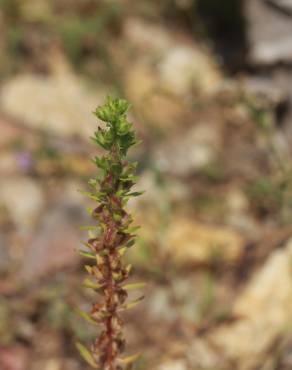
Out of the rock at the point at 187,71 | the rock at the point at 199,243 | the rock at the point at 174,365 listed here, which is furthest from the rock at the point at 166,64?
the rock at the point at 174,365

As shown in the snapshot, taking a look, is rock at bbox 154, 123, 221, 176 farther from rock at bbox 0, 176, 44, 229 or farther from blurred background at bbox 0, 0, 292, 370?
rock at bbox 0, 176, 44, 229

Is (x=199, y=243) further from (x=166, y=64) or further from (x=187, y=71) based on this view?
(x=166, y=64)

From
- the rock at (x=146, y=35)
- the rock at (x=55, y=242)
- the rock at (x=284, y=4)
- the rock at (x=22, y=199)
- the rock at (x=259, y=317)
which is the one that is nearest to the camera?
the rock at (x=259, y=317)

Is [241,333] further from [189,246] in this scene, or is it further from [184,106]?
[184,106]

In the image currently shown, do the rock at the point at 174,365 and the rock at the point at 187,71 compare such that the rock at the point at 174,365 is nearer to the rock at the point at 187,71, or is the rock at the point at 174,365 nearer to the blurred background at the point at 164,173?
the blurred background at the point at 164,173

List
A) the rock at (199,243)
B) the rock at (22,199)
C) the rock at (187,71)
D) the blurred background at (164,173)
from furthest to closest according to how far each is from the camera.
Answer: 1. the rock at (187,71)
2. the rock at (22,199)
3. the rock at (199,243)
4. the blurred background at (164,173)

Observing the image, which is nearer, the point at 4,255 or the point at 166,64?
the point at 4,255

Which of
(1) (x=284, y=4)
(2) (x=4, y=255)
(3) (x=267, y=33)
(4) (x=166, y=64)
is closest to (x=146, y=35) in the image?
(4) (x=166, y=64)

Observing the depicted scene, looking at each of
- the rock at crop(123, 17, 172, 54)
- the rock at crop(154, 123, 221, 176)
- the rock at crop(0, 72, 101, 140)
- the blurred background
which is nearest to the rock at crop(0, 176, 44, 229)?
the blurred background
